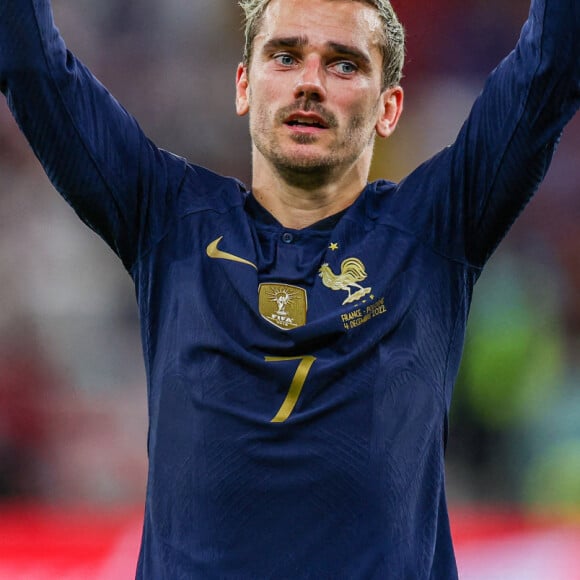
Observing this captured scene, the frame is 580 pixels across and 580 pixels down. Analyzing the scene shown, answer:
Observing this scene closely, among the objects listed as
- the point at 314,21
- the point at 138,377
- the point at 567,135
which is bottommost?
the point at 138,377

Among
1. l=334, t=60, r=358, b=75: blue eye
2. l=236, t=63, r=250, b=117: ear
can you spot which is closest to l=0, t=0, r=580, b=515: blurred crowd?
l=236, t=63, r=250, b=117: ear

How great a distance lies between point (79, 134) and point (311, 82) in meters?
0.39

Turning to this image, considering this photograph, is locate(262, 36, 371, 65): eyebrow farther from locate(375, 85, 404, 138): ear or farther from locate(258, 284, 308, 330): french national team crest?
locate(258, 284, 308, 330): french national team crest

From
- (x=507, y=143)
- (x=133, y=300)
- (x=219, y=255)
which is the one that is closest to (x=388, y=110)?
(x=507, y=143)

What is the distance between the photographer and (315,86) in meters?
1.62

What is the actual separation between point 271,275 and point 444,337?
30cm

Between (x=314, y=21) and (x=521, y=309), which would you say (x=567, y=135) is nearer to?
(x=521, y=309)

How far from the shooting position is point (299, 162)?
1651 mm

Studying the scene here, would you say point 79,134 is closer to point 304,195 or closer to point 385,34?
point 304,195

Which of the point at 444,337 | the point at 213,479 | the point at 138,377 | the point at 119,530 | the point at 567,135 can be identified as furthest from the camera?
the point at 567,135

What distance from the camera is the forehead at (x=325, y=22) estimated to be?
5.48 ft

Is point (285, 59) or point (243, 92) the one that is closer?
point (285, 59)

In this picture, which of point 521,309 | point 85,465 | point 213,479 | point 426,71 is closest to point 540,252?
point 521,309

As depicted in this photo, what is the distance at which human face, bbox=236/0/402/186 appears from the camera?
1.64 metres
